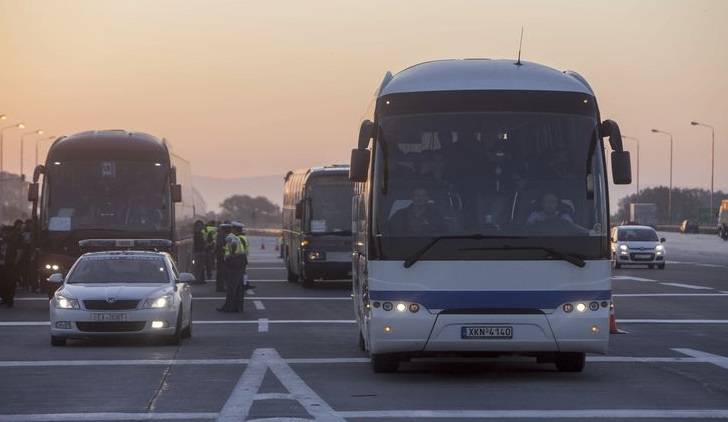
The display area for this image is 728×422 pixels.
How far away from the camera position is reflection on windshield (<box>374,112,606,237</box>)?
1572 centimetres

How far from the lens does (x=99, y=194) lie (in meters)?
32.2

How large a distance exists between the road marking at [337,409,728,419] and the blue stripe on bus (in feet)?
8.36

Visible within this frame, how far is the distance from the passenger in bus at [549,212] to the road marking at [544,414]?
2996 millimetres

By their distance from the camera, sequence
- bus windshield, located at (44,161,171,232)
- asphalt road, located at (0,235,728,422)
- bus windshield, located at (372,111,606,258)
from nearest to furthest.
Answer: asphalt road, located at (0,235,728,422) → bus windshield, located at (372,111,606,258) → bus windshield, located at (44,161,171,232)

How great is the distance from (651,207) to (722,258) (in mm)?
51763

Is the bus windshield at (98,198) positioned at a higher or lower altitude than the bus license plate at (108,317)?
higher

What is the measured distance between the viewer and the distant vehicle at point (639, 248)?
58.0 meters

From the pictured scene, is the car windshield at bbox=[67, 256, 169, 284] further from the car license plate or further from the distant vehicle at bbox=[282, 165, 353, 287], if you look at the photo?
the distant vehicle at bbox=[282, 165, 353, 287]

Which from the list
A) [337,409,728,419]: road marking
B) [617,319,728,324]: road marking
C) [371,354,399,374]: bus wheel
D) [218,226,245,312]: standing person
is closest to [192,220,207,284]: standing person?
[218,226,245,312]: standing person

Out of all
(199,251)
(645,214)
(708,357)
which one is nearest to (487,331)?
(708,357)

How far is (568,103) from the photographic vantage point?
635 inches

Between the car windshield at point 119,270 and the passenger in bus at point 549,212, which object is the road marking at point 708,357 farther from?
the car windshield at point 119,270

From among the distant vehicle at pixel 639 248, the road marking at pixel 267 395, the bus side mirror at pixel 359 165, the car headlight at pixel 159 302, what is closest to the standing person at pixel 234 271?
the car headlight at pixel 159 302

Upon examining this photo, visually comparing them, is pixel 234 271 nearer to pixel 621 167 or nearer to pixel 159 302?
pixel 159 302
